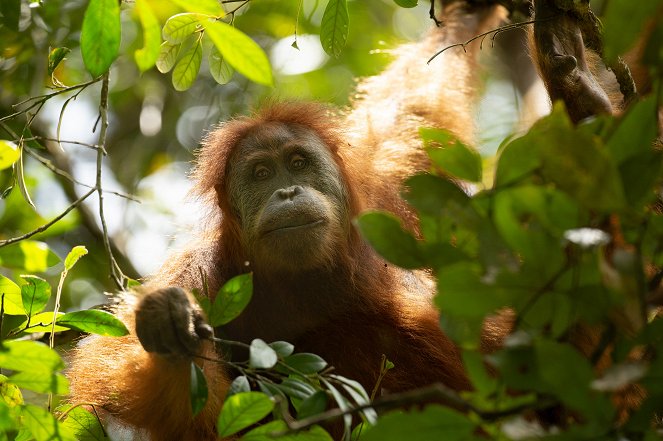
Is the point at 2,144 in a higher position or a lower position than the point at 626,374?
lower

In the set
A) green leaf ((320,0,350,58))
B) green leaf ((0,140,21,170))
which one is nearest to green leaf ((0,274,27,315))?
green leaf ((0,140,21,170))

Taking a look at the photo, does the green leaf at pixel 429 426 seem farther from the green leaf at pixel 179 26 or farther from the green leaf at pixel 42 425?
the green leaf at pixel 179 26

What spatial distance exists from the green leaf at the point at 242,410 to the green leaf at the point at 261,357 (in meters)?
0.09

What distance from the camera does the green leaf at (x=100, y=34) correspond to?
2684 mm

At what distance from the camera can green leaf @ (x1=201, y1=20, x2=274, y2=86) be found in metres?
2.66

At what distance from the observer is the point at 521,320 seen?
6.26 ft

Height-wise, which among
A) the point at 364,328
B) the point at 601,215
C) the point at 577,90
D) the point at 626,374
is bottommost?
the point at 364,328

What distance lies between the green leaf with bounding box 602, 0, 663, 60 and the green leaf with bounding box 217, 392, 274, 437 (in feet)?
4.55

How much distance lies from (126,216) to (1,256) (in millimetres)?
4214

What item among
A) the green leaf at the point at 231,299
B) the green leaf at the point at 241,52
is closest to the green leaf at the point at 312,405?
the green leaf at the point at 231,299

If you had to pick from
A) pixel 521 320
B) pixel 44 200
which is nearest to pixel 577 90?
pixel 521 320

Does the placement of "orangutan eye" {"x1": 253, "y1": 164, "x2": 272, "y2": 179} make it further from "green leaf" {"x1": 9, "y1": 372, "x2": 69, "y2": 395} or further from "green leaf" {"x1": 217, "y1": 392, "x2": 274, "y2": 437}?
"green leaf" {"x1": 217, "y1": 392, "x2": 274, "y2": 437}

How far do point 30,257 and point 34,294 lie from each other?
464 millimetres

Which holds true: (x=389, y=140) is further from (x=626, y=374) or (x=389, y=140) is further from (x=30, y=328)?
(x=626, y=374)
